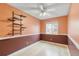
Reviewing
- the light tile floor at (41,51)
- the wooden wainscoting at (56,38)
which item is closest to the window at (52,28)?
the wooden wainscoting at (56,38)

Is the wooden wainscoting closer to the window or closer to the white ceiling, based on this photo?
the window

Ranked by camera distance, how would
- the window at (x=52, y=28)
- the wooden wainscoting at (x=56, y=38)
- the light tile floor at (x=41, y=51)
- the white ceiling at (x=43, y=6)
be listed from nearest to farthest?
the white ceiling at (x=43, y=6) < the light tile floor at (x=41, y=51) < the wooden wainscoting at (x=56, y=38) < the window at (x=52, y=28)

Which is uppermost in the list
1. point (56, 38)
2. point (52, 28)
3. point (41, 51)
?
point (52, 28)

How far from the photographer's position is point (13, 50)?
3.86 metres

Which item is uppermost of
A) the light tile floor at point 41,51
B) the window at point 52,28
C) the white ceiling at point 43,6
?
the white ceiling at point 43,6

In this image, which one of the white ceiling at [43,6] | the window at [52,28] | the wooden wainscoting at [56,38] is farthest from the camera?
the window at [52,28]

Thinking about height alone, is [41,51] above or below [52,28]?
below

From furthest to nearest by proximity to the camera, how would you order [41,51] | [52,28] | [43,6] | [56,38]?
[52,28] < [56,38] < [41,51] < [43,6]

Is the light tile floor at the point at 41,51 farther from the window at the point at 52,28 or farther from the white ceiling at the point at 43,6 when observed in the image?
the window at the point at 52,28

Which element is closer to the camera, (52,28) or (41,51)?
(41,51)

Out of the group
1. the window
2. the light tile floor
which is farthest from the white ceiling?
the window

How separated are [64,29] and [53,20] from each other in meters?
→ 1.33

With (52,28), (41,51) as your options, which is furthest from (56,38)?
(41,51)

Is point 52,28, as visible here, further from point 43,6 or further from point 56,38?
point 43,6
